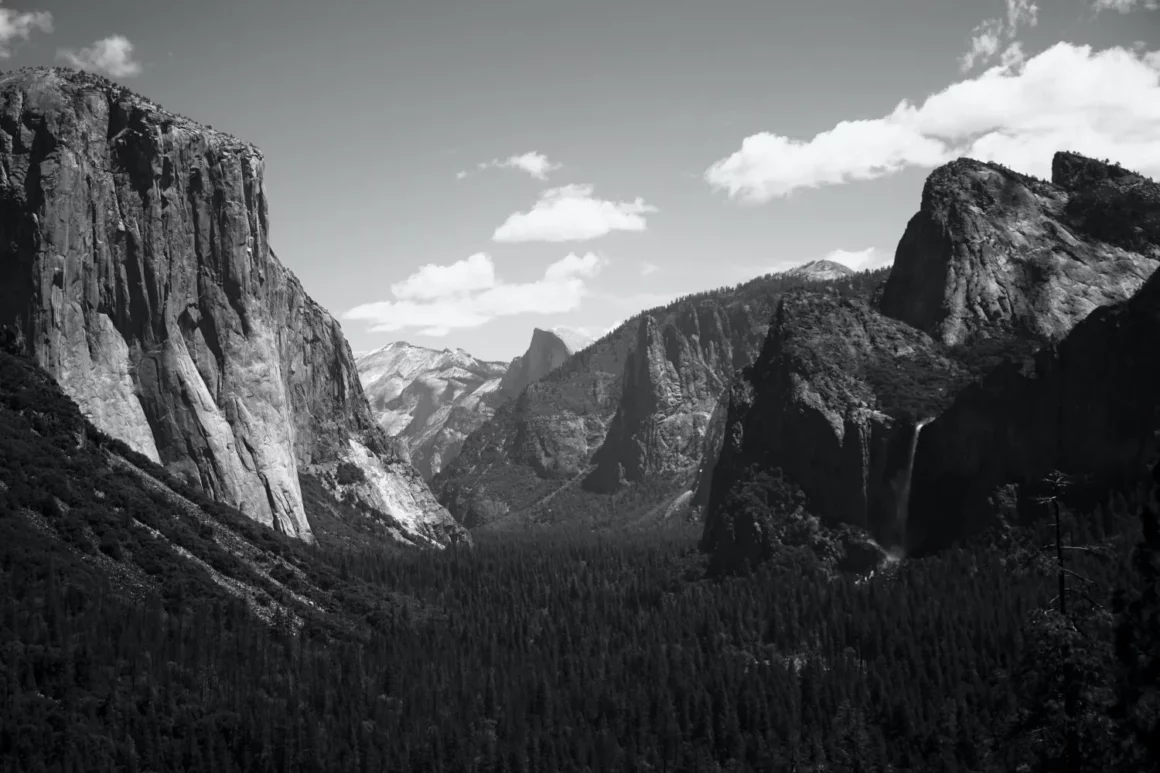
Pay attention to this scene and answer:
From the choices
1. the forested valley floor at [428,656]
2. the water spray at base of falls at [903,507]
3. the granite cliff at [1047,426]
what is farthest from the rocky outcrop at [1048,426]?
the forested valley floor at [428,656]

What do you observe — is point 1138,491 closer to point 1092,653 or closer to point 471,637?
point 471,637

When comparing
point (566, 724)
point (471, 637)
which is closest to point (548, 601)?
point (471, 637)

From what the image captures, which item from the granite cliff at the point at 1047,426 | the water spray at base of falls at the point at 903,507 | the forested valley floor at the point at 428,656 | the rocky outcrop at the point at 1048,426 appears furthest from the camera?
the water spray at base of falls at the point at 903,507

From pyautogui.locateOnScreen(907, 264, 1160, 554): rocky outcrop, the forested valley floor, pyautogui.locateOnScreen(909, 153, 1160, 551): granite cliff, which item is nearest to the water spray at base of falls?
pyautogui.locateOnScreen(907, 264, 1160, 554): rocky outcrop

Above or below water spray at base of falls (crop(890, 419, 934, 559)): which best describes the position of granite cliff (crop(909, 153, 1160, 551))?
above

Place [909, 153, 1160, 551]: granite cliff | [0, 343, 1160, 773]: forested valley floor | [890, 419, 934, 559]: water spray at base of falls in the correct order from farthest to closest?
[890, 419, 934, 559]: water spray at base of falls, [909, 153, 1160, 551]: granite cliff, [0, 343, 1160, 773]: forested valley floor

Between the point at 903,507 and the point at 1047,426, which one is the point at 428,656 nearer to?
the point at 903,507

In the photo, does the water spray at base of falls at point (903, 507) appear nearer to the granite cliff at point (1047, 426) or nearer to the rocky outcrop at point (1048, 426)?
the rocky outcrop at point (1048, 426)

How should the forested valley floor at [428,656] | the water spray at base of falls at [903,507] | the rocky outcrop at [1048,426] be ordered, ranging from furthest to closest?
1. the water spray at base of falls at [903,507]
2. the rocky outcrop at [1048,426]
3. the forested valley floor at [428,656]

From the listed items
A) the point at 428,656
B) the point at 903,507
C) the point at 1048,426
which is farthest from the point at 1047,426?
the point at 428,656

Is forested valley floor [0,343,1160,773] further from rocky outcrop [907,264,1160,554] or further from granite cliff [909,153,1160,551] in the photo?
rocky outcrop [907,264,1160,554]

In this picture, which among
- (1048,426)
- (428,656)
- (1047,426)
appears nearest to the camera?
(428,656)
